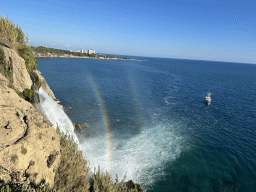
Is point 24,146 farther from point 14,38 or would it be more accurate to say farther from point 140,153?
point 14,38

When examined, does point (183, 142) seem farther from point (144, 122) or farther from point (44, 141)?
point (44, 141)

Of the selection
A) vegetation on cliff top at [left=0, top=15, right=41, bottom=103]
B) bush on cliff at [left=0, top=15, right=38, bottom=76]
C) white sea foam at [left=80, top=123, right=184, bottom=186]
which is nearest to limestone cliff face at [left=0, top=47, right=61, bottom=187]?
vegetation on cliff top at [left=0, top=15, right=41, bottom=103]

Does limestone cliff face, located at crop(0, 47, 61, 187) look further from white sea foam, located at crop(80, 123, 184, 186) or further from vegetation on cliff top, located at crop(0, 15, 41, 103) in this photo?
white sea foam, located at crop(80, 123, 184, 186)

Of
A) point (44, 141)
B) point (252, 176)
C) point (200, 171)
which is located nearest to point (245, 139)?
point (252, 176)

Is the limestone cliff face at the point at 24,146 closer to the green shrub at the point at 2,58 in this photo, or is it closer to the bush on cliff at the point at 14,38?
the green shrub at the point at 2,58

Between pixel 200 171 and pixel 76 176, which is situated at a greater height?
pixel 76 176

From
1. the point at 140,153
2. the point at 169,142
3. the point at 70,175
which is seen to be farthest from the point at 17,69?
the point at 169,142

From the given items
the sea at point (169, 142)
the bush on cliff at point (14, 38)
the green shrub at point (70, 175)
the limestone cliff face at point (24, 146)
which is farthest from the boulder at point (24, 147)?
the bush on cliff at point (14, 38)
